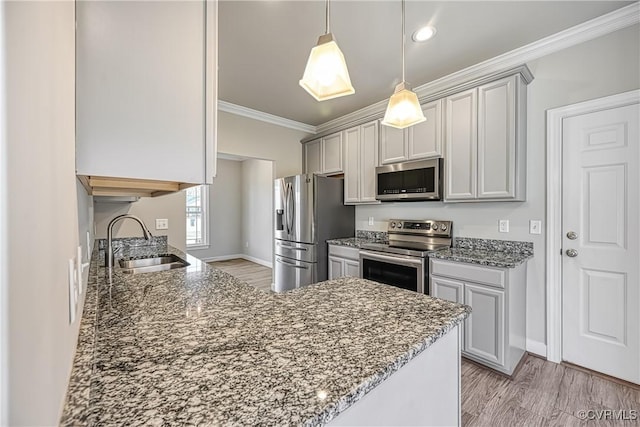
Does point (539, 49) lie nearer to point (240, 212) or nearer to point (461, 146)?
point (461, 146)

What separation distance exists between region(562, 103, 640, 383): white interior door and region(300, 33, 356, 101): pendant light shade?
209 cm

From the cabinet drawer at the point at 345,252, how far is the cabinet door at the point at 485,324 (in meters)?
1.18

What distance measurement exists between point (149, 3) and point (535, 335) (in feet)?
10.5

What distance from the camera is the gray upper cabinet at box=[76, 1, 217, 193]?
738 millimetres

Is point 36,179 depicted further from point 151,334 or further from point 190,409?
point 151,334

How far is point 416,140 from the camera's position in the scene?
2.89 m

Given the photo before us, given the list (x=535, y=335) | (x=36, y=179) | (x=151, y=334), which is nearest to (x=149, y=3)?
(x=36, y=179)

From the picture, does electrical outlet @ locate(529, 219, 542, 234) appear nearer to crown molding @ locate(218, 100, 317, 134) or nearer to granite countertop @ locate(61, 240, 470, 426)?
granite countertop @ locate(61, 240, 470, 426)

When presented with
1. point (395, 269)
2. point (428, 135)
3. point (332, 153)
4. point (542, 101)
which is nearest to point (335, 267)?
point (395, 269)

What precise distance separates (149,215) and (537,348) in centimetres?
365

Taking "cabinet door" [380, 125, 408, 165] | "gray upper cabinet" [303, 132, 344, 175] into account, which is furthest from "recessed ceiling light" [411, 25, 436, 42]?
"gray upper cabinet" [303, 132, 344, 175]

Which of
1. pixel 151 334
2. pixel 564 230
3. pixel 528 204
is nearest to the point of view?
pixel 151 334

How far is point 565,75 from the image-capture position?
2.25 m

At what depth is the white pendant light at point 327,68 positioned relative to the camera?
1.11 metres
